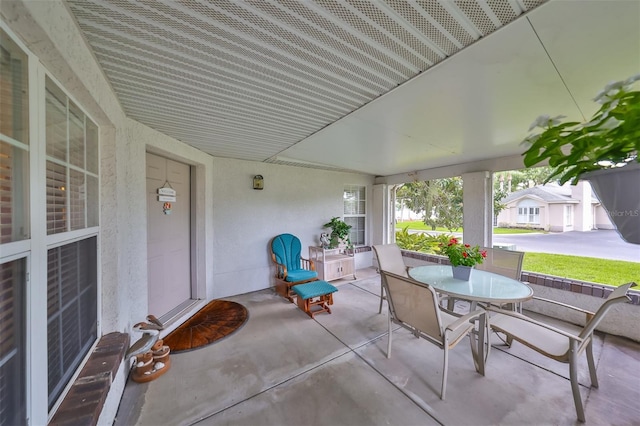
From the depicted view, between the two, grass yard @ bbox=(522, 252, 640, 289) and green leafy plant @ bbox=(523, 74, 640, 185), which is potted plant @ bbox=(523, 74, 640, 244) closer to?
green leafy plant @ bbox=(523, 74, 640, 185)

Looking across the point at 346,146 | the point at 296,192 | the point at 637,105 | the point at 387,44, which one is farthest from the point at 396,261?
the point at 637,105

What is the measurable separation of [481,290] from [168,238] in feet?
12.1

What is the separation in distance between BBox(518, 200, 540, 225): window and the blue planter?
3.23 m

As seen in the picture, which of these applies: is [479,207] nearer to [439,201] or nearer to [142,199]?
[439,201]

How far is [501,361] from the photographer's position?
217 cm

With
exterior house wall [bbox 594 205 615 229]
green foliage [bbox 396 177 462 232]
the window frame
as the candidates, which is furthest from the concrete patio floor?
green foliage [bbox 396 177 462 232]

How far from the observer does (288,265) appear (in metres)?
4.12

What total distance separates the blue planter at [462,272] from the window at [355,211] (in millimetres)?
3052

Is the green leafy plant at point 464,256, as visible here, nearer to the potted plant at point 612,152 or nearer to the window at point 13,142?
the potted plant at point 612,152

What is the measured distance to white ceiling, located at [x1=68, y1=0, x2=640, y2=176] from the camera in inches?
39.9

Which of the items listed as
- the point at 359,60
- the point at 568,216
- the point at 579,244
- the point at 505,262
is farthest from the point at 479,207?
the point at 359,60

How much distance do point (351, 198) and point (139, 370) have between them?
4.63 metres

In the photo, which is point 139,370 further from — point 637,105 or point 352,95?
point 637,105

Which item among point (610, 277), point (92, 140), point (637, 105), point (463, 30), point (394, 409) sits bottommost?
point (394, 409)
